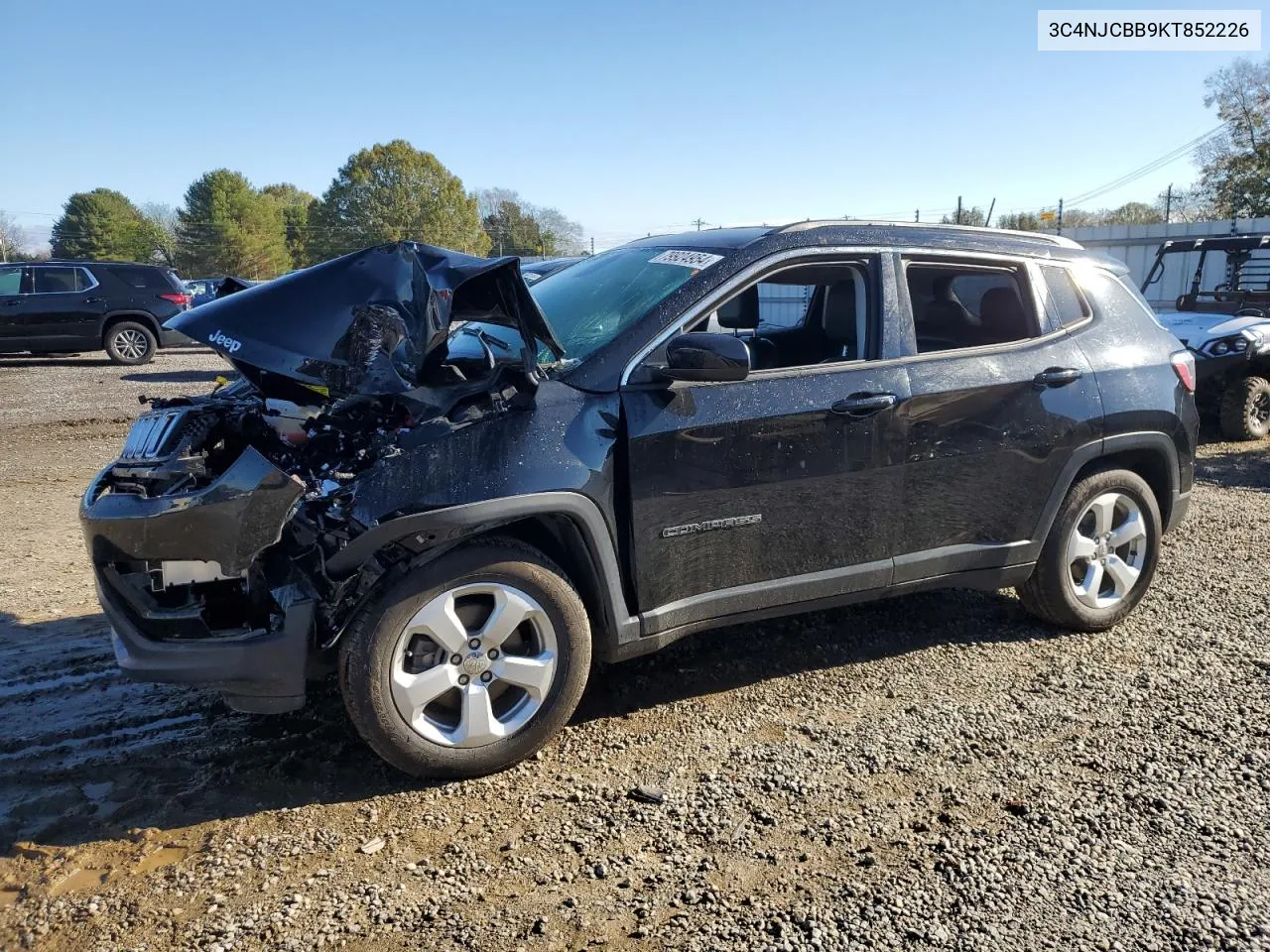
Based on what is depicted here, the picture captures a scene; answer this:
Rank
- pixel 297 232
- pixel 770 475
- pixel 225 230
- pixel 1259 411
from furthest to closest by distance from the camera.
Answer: pixel 297 232 < pixel 225 230 < pixel 1259 411 < pixel 770 475

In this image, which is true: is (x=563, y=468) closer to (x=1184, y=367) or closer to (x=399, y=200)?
(x=1184, y=367)

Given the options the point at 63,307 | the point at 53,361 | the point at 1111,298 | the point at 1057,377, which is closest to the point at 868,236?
the point at 1057,377

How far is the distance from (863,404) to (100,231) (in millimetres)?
80560

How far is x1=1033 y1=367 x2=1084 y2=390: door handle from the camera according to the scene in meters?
4.12

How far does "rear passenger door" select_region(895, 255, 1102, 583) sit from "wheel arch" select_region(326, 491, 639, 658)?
4.44 feet

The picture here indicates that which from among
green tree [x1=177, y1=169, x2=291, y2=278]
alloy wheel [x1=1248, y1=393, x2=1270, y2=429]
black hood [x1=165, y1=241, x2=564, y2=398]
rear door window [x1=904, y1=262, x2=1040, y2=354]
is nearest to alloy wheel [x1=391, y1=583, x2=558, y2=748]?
black hood [x1=165, y1=241, x2=564, y2=398]

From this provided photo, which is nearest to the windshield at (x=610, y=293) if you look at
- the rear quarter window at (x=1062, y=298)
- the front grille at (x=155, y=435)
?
the front grille at (x=155, y=435)

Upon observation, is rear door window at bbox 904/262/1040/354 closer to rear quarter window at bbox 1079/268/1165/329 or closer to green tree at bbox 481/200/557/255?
rear quarter window at bbox 1079/268/1165/329

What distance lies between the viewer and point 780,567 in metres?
3.67

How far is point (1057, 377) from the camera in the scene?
4.16 metres

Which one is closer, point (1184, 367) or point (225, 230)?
point (1184, 367)

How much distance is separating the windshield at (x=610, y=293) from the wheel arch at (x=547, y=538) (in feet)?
2.13

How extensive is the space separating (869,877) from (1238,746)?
179 cm

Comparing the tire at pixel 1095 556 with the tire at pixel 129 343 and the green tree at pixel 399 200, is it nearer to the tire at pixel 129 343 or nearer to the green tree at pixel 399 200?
the tire at pixel 129 343
